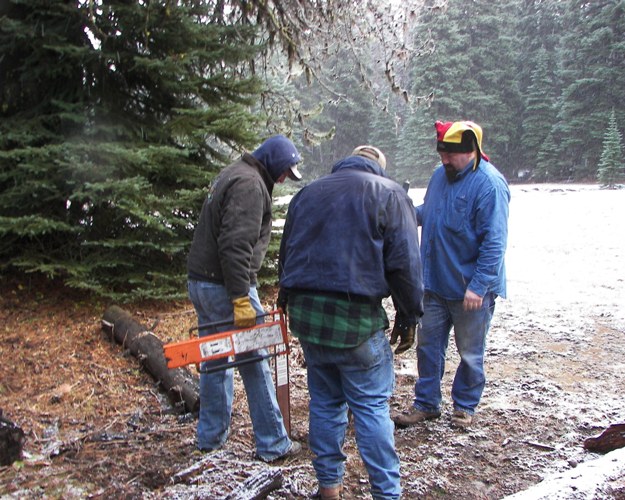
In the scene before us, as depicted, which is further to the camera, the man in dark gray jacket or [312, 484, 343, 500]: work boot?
the man in dark gray jacket

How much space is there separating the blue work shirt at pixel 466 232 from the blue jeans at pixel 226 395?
1.32 meters

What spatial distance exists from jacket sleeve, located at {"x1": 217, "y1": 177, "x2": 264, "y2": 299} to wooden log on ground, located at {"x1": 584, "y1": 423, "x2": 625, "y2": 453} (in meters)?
2.48

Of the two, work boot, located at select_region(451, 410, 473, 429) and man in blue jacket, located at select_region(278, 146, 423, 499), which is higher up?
man in blue jacket, located at select_region(278, 146, 423, 499)

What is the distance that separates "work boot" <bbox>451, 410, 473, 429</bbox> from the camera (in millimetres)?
3824

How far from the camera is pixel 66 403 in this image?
4.34 metres

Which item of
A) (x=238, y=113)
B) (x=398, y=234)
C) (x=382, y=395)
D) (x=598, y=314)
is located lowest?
(x=598, y=314)

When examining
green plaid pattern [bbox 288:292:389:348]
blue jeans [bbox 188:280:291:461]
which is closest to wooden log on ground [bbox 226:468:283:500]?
blue jeans [bbox 188:280:291:461]

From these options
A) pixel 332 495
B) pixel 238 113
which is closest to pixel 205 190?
pixel 238 113

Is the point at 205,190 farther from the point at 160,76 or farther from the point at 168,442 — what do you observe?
the point at 168,442

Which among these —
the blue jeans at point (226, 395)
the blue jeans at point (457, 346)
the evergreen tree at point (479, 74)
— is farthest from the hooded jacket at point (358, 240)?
the evergreen tree at point (479, 74)

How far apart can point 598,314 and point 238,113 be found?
16.8 ft

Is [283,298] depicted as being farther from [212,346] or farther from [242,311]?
[212,346]

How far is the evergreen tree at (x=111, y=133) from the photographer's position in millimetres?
5719

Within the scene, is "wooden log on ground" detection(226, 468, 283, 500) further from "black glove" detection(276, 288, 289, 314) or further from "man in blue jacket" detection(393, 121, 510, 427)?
"man in blue jacket" detection(393, 121, 510, 427)
